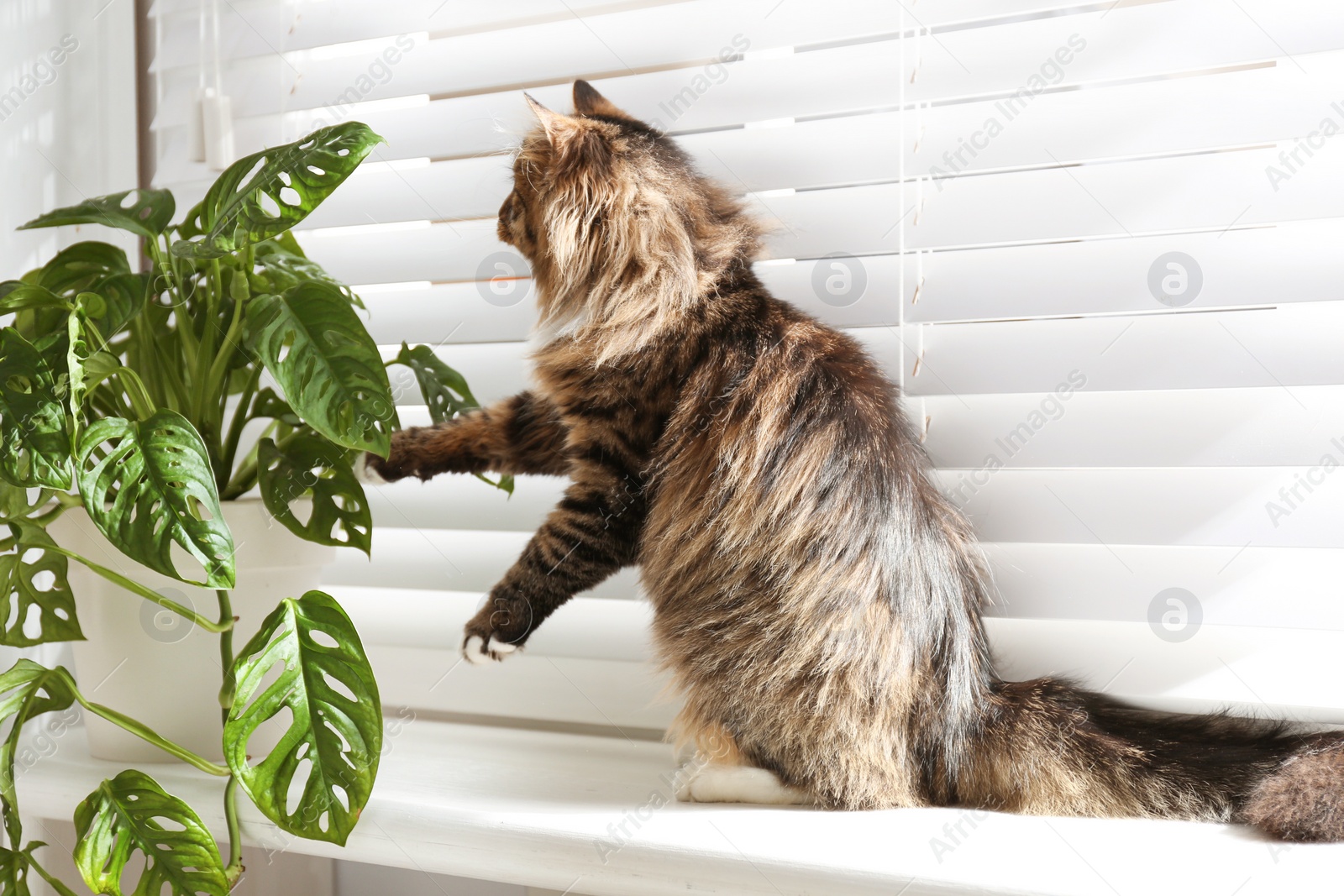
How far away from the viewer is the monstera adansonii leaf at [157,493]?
76 centimetres

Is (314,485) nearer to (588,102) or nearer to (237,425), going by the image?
(237,425)

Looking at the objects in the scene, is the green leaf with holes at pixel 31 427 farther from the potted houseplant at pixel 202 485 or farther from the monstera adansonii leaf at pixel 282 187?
the monstera adansonii leaf at pixel 282 187

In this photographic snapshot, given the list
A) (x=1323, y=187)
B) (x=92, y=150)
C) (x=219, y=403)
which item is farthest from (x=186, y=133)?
(x=1323, y=187)

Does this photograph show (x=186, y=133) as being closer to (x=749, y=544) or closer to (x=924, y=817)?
(x=749, y=544)

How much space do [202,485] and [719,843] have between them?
0.55 meters

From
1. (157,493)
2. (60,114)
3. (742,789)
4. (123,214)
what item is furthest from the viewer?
(60,114)

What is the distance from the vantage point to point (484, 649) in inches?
37.7

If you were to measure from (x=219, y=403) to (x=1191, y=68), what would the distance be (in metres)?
1.16

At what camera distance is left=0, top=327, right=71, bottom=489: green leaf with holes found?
78cm

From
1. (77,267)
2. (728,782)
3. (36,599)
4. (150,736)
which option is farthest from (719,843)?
(77,267)

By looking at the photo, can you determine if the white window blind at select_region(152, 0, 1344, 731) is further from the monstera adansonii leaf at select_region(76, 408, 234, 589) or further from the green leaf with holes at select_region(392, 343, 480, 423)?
the monstera adansonii leaf at select_region(76, 408, 234, 589)

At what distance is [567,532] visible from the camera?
0.96 meters

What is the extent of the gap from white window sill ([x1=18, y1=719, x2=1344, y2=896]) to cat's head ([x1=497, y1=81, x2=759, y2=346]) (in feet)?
1.63

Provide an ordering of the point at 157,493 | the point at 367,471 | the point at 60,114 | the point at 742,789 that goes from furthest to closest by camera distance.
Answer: the point at 60,114 → the point at 367,471 → the point at 742,789 → the point at 157,493
